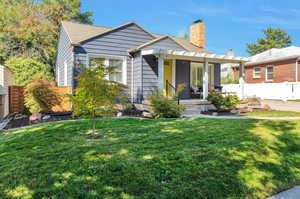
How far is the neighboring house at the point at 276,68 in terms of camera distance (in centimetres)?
1590

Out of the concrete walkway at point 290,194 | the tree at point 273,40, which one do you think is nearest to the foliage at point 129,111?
the concrete walkway at point 290,194

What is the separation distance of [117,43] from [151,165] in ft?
27.0

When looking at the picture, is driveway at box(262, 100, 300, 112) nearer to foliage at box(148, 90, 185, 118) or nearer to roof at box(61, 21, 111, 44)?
foliage at box(148, 90, 185, 118)

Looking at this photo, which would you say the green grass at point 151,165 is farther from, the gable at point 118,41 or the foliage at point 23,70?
the foliage at point 23,70

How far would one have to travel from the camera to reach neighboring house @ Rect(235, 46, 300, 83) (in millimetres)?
15902

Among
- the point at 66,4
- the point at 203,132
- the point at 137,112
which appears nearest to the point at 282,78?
the point at 137,112

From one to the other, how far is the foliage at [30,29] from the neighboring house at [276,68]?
19.1 metres

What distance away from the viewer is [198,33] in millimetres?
13523

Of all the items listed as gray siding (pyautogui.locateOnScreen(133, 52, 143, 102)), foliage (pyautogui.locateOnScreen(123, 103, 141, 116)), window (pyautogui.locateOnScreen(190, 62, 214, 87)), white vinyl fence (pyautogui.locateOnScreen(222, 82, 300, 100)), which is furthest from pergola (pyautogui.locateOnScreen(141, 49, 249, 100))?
white vinyl fence (pyautogui.locateOnScreen(222, 82, 300, 100))

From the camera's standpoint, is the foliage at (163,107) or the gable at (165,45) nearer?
the foliage at (163,107)

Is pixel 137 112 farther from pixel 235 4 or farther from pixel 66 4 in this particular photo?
pixel 66 4

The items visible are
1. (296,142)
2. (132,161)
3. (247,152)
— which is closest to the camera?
(132,161)

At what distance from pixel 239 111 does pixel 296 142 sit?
5.64 meters

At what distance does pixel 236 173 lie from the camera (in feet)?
9.29
